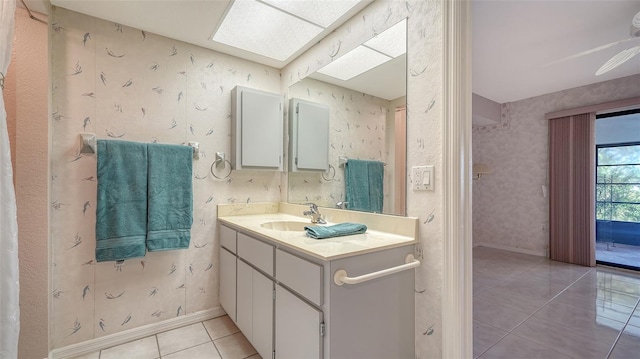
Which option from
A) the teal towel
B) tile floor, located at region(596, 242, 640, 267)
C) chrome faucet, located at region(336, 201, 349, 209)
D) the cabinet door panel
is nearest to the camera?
the teal towel

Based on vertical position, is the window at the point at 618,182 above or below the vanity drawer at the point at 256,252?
above

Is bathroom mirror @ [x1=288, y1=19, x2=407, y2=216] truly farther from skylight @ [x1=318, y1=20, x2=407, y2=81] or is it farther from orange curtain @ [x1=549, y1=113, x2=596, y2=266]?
orange curtain @ [x1=549, y1=113, x2=596, y2=266]

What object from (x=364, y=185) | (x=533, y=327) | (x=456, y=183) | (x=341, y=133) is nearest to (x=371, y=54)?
(x=341, y=133)

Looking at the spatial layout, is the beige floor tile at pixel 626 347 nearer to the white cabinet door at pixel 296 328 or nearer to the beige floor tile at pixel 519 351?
the beige floor tile at pixel 519 351

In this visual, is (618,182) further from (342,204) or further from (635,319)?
(342,204)

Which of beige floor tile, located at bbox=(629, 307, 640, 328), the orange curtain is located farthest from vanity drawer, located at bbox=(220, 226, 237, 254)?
the orange curtain

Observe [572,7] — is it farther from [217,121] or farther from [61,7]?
[61,7]

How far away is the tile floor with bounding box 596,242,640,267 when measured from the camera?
3.70 meters

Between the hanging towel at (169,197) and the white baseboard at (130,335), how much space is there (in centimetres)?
61

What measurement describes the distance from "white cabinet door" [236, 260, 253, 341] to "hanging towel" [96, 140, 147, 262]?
0.71 m

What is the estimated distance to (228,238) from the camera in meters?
2.06

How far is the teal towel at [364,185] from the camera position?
5.49 ft

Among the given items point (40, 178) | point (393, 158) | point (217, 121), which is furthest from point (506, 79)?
point (40, 178)

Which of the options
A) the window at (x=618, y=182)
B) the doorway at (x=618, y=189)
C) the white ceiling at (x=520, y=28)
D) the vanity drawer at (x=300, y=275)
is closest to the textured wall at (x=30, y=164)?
the white ceiling at (x=520, y=28)
